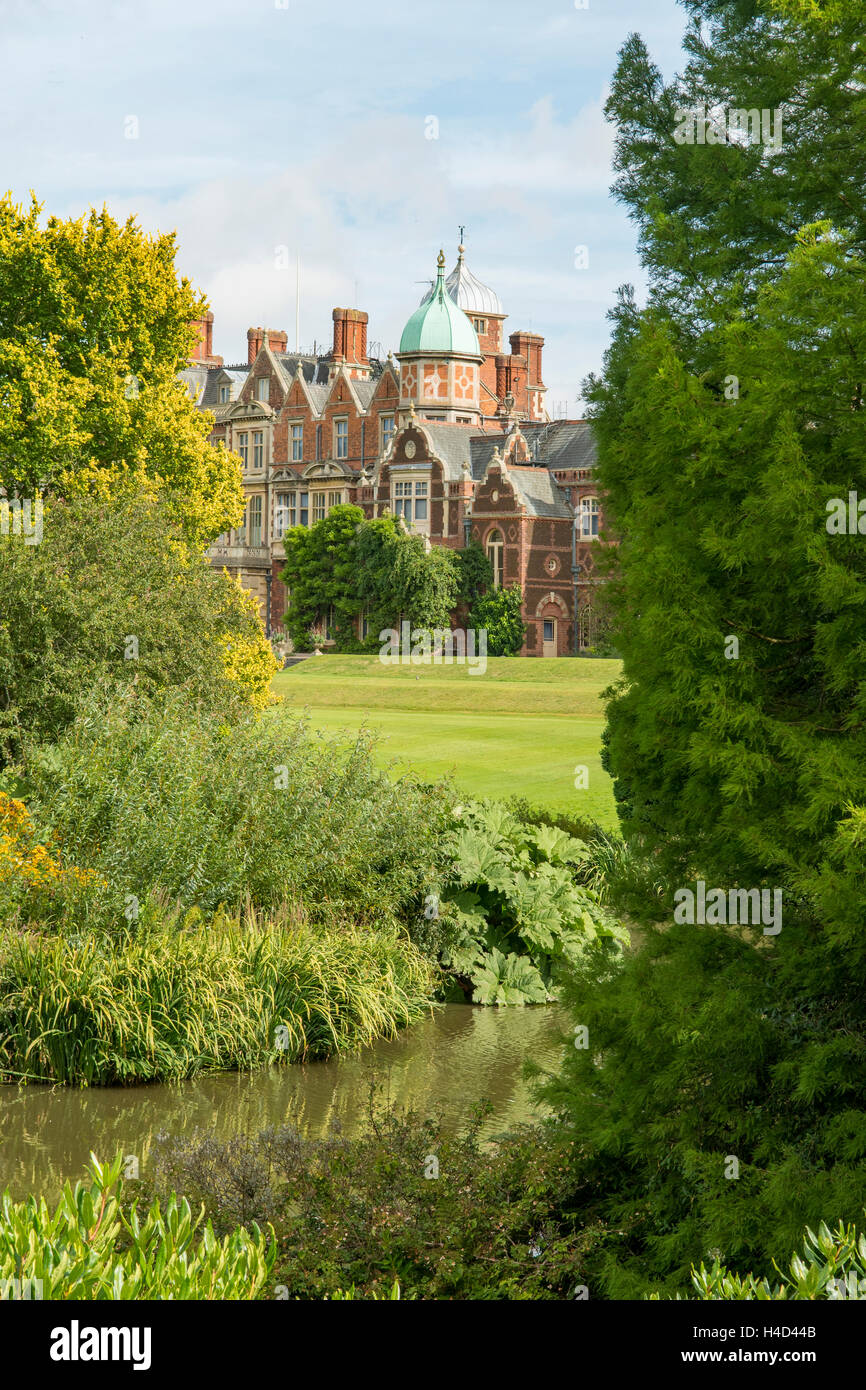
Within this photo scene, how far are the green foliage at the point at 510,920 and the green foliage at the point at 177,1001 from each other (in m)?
1.56

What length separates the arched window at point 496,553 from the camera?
5900 centimetres

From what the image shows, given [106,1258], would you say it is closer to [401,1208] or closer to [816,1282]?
[401,1208]

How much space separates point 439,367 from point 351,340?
7770mm

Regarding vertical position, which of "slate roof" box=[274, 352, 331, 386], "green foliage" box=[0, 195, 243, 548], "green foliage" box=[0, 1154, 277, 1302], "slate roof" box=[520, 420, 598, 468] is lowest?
"green foliage" box=[0, 1154, 277, 1302]

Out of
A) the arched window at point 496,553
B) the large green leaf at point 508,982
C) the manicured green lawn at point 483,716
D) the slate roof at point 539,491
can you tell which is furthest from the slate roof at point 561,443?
the large green leaf at point 508,982

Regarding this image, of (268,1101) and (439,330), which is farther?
(439,330)

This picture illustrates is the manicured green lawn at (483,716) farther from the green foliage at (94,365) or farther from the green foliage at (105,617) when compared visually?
the green foliage at (94,365)

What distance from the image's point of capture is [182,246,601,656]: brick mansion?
5906 centimetres

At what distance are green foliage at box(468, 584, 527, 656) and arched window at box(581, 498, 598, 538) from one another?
5.15 meters

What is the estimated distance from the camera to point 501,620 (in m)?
57.3

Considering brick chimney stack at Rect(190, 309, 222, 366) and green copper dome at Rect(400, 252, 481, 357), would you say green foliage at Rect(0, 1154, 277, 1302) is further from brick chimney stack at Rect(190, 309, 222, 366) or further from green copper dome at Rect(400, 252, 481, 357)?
brick chimney stack at Rect(190, 309, 222, 366)

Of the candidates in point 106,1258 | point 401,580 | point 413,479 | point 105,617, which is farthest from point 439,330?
point 106,1258

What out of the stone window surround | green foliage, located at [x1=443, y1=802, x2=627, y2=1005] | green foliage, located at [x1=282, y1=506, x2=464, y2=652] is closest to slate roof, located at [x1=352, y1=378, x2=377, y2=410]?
the stone window surround

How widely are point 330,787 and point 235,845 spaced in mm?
1777
